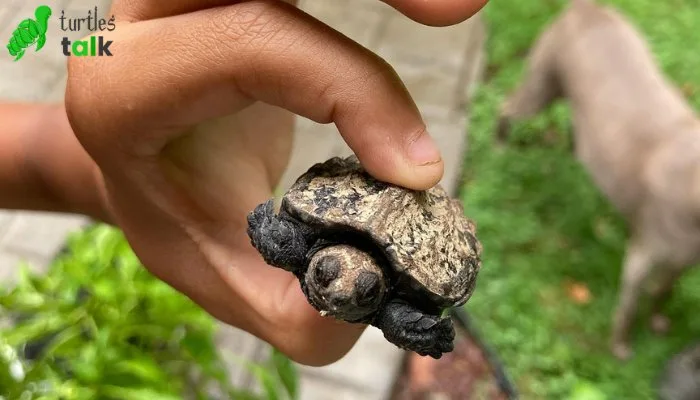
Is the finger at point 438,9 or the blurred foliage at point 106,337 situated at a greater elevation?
the finger at point 438,9

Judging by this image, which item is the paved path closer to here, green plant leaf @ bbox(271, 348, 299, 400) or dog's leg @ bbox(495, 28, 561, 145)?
dog's leg @ bbox(495, 28, 561, 145)

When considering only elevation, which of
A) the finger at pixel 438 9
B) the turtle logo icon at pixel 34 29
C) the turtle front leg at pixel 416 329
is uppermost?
the finger at pixel 438 9

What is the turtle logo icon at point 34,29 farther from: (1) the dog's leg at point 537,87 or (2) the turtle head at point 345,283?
(1) the dog's leg at point 537,87

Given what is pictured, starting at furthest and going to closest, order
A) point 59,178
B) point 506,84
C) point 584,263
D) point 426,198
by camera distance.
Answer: point 506,84, point 584,263, point 59,178, point 426,198

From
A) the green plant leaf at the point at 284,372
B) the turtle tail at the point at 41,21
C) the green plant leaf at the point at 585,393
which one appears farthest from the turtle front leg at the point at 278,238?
the green plant leaf at the point at 585,393

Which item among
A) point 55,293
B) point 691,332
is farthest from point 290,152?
point 691,332

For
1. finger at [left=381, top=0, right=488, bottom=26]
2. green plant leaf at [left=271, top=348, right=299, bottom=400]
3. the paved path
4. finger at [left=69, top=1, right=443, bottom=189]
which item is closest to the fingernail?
finger at [left=69, top=1, right=443, bottom=189]

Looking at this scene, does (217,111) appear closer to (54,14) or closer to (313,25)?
(313,25)
